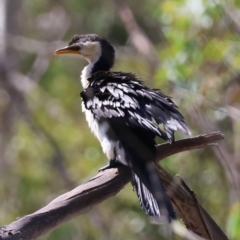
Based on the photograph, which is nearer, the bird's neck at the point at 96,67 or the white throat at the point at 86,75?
the white throat at the point at 86,75

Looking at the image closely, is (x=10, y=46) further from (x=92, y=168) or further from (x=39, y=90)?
(x=92, y=168)

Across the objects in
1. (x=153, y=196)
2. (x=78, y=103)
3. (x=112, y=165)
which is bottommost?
(x=153, y=196)

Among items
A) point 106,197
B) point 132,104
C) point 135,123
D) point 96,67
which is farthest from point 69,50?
point 106,197

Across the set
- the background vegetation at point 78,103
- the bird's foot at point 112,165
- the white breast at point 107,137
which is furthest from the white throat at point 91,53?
the bird's foot at point 112,165

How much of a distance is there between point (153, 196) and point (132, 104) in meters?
0.51

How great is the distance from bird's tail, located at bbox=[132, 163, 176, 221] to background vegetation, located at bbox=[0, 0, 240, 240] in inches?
60.2

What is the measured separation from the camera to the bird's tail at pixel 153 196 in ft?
8.77

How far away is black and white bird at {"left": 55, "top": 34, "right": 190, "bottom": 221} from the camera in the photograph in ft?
9.45

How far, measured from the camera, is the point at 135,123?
3055 millimetres

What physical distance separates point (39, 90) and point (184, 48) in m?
4.88

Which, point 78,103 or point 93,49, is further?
point 78,103

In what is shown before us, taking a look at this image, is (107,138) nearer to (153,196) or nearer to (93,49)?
(153,196)

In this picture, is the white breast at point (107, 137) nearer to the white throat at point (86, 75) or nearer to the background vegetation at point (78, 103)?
the white throat at point (86, 75)

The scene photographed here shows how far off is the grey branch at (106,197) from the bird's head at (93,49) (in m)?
1.16
